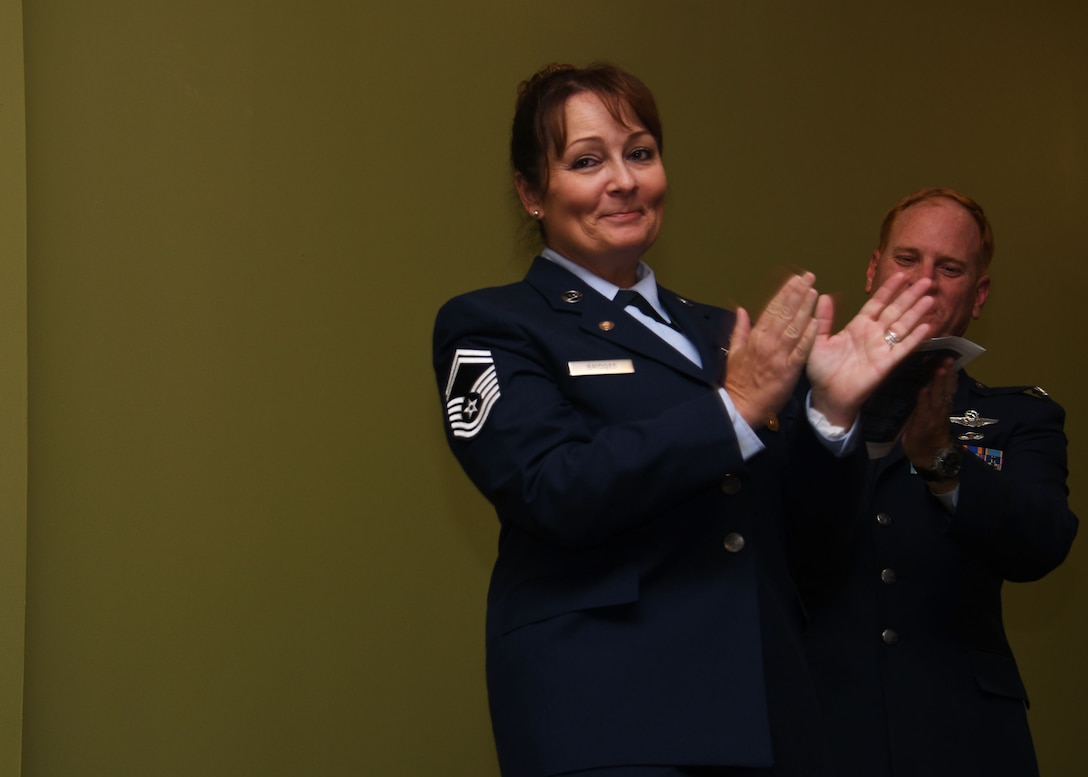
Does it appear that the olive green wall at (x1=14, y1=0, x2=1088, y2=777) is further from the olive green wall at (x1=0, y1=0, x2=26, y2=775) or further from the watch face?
the watch face

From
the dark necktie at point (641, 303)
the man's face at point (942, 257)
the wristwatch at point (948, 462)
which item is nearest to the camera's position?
the dark necktie at point (641, 303)

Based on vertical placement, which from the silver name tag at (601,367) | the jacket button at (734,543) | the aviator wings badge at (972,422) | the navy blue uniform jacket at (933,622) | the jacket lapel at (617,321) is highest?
the jacket lapel at (617,321)

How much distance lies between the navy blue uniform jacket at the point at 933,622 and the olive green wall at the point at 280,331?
124 centimetres

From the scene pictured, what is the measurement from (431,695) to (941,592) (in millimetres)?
1397

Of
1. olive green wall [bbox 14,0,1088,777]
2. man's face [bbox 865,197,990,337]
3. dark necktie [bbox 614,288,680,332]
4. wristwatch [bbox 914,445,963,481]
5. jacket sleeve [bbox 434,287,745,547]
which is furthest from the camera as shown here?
olive green wall [bbox 14,0,1088,777]

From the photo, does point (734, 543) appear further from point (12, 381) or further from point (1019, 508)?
point (12, 381)

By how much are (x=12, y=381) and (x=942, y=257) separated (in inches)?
75.0

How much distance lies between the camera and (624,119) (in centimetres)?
186

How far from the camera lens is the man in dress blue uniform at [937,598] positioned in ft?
6.68

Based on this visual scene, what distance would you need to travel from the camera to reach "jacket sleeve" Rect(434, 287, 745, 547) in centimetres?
147

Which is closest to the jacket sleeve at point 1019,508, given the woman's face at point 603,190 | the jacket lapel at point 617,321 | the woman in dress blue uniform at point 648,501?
the woman in dress blue uniform at point 648,501

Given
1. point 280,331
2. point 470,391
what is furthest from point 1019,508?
point 280,331

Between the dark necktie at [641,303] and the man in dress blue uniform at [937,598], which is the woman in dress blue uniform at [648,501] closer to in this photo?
the dark necktie at [641,303]

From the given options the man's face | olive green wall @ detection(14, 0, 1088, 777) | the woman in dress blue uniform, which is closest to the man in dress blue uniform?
the man's face
